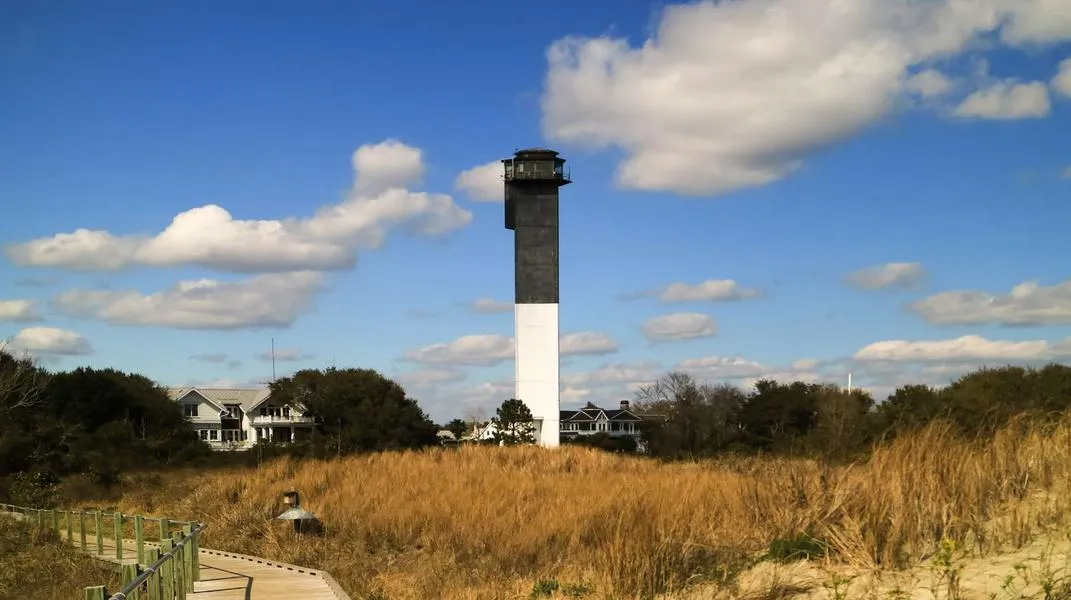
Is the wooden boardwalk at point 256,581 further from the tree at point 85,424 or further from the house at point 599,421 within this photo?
the house at point 599,421

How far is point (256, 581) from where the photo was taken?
13406 millimetres

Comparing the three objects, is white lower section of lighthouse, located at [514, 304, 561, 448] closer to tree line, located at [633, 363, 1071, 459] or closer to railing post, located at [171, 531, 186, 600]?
tree line, located at [633, 363, 1071, 459]

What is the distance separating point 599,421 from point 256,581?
7445 centimetres

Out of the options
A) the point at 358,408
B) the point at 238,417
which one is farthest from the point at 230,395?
the point at 358,408

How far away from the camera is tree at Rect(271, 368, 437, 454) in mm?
55125

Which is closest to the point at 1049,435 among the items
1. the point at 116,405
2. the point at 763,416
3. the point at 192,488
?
the point at 192,488

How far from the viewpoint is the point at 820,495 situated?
10.6 m

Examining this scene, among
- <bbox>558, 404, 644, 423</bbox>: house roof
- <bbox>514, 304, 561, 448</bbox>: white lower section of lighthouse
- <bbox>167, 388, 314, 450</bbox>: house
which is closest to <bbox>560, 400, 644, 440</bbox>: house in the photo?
<bbox>558, 404, 644, 423</bbox>: house roof

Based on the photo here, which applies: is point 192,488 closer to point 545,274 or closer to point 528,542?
point 528,542

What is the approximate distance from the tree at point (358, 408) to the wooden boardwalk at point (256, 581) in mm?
34891

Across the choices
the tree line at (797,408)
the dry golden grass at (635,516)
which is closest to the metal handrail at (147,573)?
the dry golden grass at (635,516)

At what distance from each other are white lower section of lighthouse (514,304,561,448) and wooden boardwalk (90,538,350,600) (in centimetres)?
3228

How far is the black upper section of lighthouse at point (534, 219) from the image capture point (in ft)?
162

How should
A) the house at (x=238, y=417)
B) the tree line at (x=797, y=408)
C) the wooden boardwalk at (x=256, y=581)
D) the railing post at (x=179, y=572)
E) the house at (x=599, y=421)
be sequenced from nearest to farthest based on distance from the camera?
the railing post at (x=179, y=572)
the wooden boardwalk at (x=256, y=581)
the tree line at (x=797, y=408)
the house at (x=238, y=417)
the house at (x=599, y=421)
